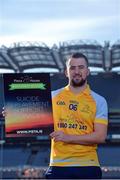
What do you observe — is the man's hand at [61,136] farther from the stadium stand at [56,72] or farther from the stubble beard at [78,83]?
the stadium stand at [56,72]

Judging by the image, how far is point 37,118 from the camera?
3.82 m

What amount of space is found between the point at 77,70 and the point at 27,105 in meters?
0.42

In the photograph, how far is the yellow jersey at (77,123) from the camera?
3709mm

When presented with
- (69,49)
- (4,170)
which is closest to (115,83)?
(69,49)

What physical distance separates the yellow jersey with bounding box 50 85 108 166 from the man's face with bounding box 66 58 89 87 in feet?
0.35

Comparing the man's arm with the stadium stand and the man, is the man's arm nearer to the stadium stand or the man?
the man

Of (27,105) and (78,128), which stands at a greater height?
Answer: (27,105)

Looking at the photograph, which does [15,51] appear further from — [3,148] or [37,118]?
[37,118]

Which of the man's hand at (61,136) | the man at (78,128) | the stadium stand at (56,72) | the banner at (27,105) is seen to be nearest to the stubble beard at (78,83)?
the man at (78,128)

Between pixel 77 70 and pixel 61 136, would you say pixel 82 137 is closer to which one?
pixel 61 136

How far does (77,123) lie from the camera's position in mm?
3711

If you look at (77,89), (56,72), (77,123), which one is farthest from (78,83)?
(56,72)

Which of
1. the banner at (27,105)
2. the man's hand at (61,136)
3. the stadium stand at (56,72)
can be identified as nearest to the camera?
the man's hand at (61,136)

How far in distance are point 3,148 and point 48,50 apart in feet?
13.3
